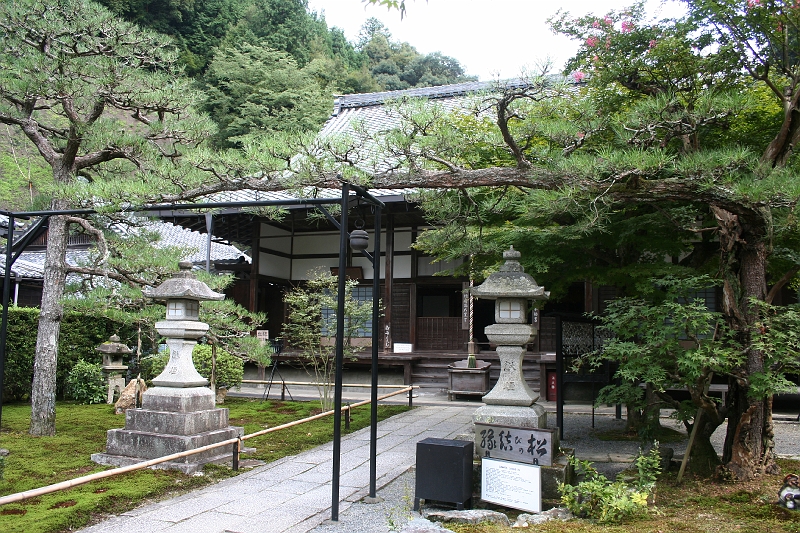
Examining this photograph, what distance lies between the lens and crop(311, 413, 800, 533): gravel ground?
16.2 feet

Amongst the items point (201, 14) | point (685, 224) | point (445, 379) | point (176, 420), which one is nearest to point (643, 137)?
point (685, 224)

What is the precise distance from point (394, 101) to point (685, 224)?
3905mm

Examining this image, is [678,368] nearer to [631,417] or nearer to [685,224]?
[685,224]

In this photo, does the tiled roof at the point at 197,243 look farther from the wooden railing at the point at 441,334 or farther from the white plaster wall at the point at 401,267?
the wooden railing at the point at 441,334

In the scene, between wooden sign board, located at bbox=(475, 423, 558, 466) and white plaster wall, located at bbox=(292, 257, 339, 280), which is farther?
white plaster wall, located at bbox=(292, 257, 339, 280)

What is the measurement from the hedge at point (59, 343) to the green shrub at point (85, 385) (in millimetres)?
345

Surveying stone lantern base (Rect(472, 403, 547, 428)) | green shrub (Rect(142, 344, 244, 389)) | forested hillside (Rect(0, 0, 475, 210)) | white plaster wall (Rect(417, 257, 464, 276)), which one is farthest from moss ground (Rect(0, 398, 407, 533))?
forested hillside (Rect(0, 0, 475, 210))

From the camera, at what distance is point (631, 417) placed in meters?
9.23

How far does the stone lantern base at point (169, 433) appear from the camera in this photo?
6.95m

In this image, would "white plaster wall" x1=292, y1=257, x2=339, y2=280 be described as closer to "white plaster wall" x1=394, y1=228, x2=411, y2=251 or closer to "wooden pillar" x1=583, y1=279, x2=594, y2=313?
"white plaster wall" x1=394, y1=228, x2=411, y2=251

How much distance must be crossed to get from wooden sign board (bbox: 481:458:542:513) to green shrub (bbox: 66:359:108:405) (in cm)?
1022

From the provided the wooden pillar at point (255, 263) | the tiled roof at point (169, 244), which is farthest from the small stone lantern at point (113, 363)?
the wooden pillar at point (255, 263)

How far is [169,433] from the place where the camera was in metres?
7.10

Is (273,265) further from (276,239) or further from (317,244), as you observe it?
(317,244)
